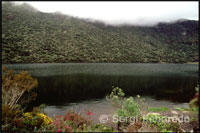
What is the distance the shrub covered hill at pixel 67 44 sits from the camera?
98688mm

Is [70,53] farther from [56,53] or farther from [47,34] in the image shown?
[47,34]

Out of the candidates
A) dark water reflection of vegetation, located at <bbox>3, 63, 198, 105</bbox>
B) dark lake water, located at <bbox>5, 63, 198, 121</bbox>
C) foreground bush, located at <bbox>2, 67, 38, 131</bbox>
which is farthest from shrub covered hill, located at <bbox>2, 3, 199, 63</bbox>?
foreground bush, located at <bbox>2, 67, 38, 131</bbox>

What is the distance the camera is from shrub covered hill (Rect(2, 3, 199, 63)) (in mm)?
98688

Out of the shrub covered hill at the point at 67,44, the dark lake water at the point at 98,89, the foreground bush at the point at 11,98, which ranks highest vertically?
the shrub covered hill at the point at 67,44

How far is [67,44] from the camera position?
120 m

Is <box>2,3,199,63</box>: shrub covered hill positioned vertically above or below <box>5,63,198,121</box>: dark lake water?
above

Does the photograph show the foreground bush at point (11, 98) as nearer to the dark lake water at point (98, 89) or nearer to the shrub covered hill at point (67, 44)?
the dark lake water at point (98, 89)

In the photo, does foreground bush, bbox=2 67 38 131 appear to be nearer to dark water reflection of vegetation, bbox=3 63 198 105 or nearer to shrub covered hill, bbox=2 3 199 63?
dark water reflection of vegetation, bbox=3 63 198 105

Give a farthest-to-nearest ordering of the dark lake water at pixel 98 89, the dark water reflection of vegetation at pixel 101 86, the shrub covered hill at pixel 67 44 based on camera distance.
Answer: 1. the shrub covered hill at pixel 67 44
2. the dark water reflection of vegetation at pixel 101 86
3. the dark lake water at pixel 98 89

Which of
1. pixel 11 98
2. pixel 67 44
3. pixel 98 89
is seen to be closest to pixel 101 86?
pixel 98 89

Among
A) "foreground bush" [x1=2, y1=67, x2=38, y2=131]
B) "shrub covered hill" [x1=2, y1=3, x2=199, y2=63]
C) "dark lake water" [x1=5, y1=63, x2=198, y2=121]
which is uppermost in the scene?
"shrub covered hill" [x1=2, y1=3, x2=199, y2=63]

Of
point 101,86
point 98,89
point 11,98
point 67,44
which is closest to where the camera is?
point 11,98

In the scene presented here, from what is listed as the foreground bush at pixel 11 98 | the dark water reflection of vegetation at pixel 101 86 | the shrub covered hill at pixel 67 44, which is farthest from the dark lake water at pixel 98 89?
the shrub covered hill at pixel 67 44

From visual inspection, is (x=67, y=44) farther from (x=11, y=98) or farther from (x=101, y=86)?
(x=11, y=98)
